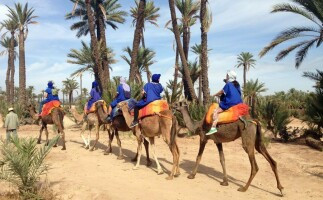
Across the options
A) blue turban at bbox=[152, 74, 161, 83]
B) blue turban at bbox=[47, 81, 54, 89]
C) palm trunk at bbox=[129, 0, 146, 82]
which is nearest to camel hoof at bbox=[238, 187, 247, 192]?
blue turban at bbox=[152, 74, 161, 83]

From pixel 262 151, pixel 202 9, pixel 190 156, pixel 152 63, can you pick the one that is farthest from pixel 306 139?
pixel 152 63

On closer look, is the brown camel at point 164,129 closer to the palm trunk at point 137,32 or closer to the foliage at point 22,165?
the foliage at point 22,165

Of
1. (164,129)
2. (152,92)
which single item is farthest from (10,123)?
(164,129)

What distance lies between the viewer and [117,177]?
734cm

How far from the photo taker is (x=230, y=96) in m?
6.98

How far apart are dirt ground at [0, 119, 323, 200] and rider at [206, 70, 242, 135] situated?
4.73 ft

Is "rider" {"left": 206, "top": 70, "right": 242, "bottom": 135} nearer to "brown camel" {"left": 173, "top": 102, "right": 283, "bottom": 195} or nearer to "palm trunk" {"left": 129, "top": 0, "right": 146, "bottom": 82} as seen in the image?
"brown camel" {"left": 173, "top": 102, "right": 283, "bottom": 195}

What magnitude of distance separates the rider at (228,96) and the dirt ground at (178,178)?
1.44 m

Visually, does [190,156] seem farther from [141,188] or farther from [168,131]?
[141,188]

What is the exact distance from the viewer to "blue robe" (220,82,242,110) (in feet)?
22.8

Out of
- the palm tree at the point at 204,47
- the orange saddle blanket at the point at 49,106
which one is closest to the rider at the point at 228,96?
the orange saddle blanket at the point at 49,106

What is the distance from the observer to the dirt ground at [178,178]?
623cm

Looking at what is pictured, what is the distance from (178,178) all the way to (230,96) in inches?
90.0

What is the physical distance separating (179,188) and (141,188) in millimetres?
803
